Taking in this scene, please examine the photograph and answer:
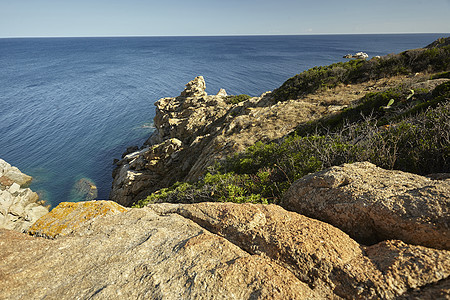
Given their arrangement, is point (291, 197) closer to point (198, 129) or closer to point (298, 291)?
point (298, 291)

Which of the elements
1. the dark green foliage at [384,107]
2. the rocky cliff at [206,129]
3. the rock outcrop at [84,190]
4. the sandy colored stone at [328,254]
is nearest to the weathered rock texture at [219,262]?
the sandy colored stone at [328,254]

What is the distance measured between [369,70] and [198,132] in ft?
69.1

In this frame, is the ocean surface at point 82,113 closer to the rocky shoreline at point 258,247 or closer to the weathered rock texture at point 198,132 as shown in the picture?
the weathered rock texture at point 198,132

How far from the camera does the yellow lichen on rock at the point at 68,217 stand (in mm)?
5051

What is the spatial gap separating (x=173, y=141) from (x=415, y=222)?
2598cm

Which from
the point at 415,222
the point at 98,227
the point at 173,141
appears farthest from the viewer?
the point at 173,141

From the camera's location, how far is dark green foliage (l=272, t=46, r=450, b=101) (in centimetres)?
2191

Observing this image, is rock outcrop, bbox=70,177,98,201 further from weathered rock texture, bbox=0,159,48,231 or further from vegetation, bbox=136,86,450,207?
vegetation, bbox=136,86,450,207

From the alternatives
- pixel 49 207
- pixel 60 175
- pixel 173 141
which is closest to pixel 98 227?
pixel 173 141

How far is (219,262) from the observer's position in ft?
11.7

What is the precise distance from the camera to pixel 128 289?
338 centimetres

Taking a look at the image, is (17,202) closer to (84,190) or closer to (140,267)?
(84,190)

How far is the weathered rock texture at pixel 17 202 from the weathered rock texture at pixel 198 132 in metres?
8.67

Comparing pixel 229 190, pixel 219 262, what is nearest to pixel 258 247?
pixel 219 262
